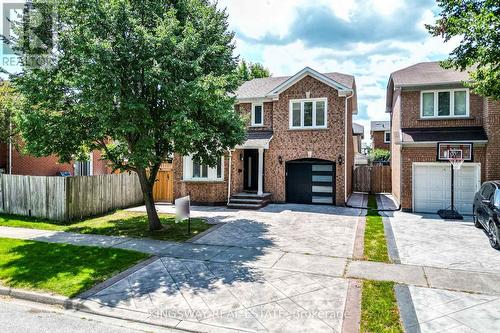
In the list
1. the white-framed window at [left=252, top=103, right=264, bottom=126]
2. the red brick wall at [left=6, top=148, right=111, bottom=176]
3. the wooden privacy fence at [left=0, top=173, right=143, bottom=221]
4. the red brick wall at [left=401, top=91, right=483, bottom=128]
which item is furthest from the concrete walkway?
the red brick wall at [left=6, top=148, right=111, bottom=176]

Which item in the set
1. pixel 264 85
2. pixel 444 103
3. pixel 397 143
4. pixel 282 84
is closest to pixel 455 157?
pixel 397 143

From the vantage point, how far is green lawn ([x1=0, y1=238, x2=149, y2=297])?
688 cm

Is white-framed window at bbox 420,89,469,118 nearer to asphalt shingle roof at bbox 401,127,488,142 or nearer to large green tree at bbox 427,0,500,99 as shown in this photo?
asphalt shingle roof at bbox 401,127,488,142

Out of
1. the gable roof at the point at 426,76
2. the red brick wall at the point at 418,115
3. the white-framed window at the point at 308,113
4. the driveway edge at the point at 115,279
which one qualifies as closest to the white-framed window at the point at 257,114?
the white-framed window at the point at 308,113

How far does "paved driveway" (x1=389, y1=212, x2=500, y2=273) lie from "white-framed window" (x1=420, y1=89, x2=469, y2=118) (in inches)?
218

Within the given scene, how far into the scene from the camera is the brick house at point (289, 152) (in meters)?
17.3

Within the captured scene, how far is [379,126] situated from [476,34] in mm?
37852

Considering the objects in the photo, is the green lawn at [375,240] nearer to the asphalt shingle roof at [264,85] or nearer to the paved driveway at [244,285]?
the paved driveway at [244,285]

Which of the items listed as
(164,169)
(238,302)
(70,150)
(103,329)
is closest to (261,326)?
(238,302)

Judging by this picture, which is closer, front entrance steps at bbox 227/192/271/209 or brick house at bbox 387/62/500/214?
brick house at bbox 387/62/500/214

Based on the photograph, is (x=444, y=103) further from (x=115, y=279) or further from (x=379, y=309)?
(x=115, y=279)

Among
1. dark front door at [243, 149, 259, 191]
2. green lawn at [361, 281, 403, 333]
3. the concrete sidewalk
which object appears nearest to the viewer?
green lawn at [361, 281, 403, 333]

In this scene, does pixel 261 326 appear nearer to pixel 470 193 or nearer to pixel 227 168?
pixel 227 168

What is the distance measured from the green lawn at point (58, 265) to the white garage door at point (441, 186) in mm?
13418
